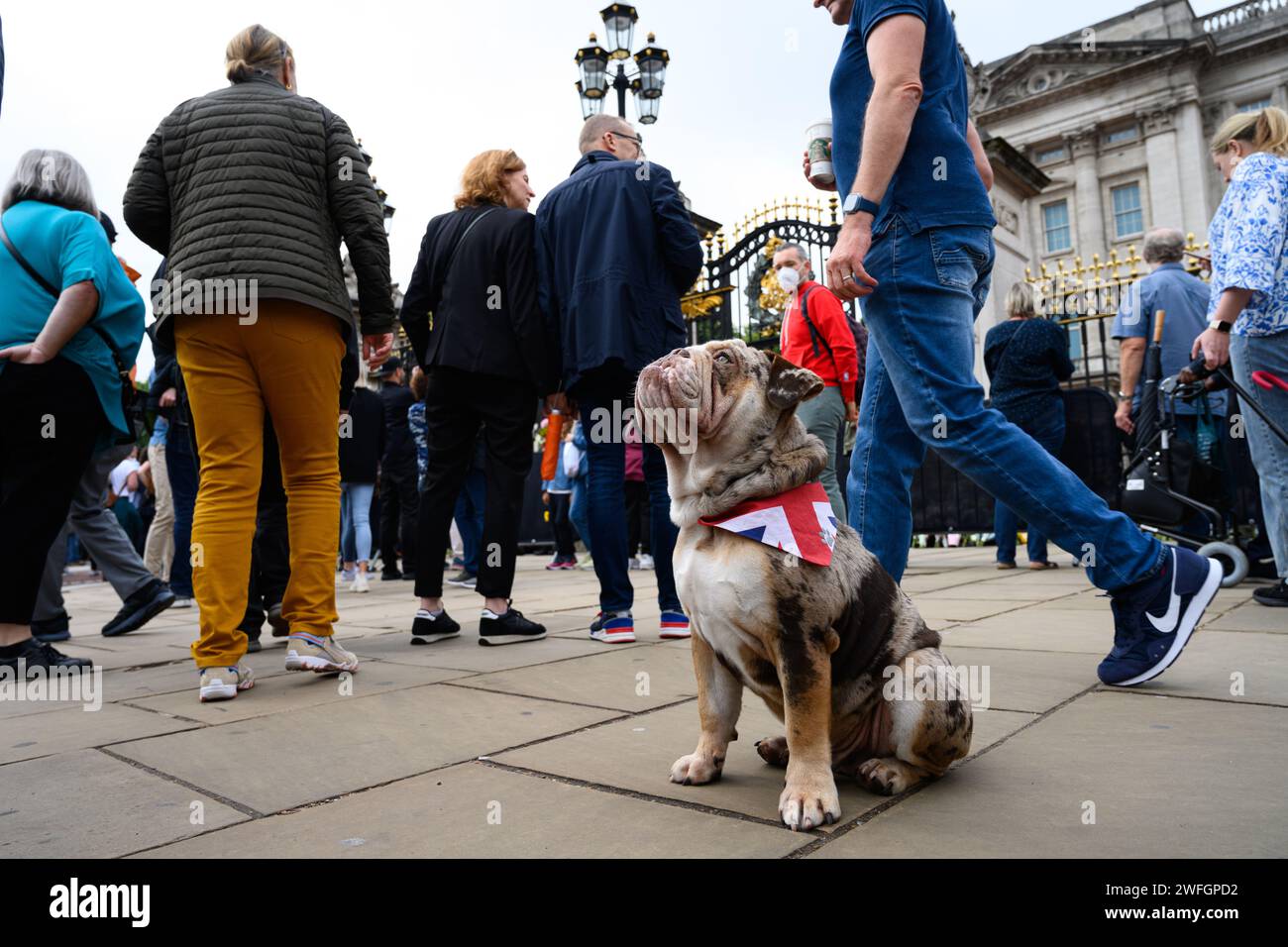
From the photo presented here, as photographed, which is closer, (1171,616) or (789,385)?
(789,385)

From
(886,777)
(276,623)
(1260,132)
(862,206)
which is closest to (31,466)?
(276,623)

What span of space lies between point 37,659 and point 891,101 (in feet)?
14.2

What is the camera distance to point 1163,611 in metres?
2.87

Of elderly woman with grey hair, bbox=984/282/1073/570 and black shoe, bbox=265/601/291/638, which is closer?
black shoe, bbox=265/601/291/638

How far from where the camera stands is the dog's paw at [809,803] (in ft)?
5.80

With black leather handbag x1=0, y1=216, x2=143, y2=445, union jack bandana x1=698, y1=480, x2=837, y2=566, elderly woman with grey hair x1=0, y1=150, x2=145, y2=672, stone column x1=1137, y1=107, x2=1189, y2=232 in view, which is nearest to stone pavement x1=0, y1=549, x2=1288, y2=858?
union jack bandana x1=698, y1=480, x2=837, y2=566

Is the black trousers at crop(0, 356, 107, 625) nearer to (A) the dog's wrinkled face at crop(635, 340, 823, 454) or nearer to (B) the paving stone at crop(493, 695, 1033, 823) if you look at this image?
(B) the paving stone at crop(493, 695, 1033, 823)

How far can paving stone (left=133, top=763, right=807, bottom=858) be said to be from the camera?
168cm

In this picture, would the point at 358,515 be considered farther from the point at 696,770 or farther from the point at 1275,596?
the point at 1275,596

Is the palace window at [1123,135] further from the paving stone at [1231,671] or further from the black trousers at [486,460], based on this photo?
the black trousers at [486,460]

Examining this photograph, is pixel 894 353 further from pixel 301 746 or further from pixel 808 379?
pixel 301 746

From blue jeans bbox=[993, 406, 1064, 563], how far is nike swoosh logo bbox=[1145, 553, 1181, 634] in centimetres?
447
